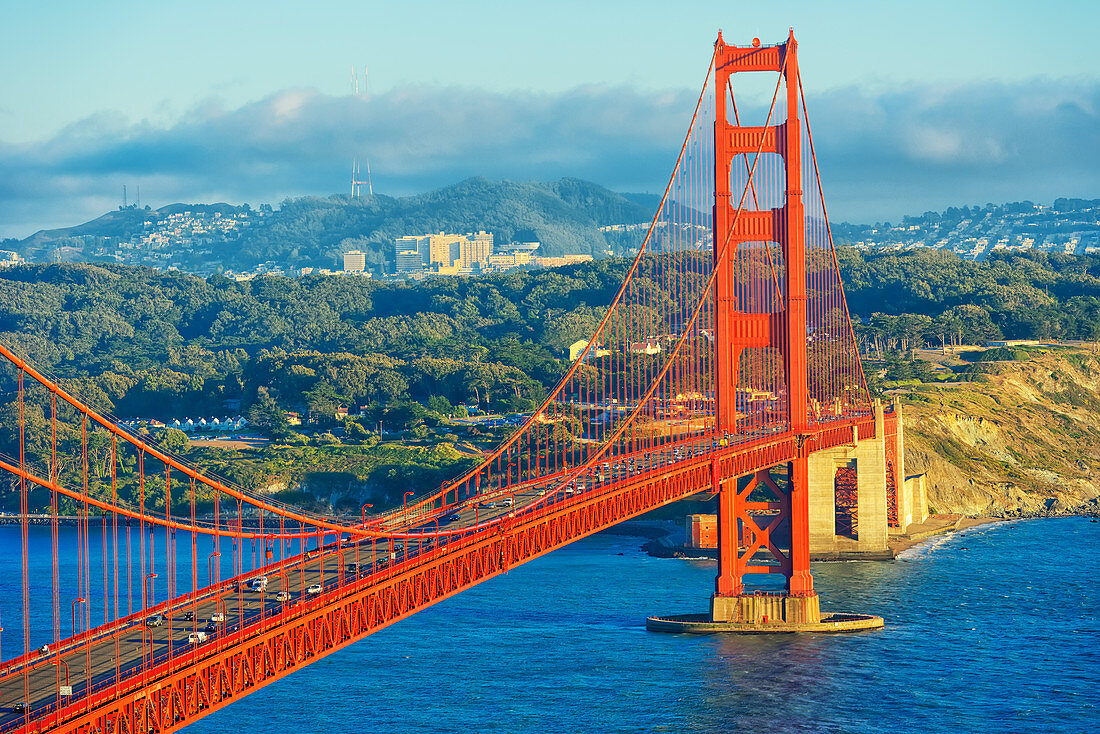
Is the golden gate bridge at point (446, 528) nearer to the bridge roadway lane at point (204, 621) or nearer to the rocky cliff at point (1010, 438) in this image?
the bridge roadway lane at point (204, 621)

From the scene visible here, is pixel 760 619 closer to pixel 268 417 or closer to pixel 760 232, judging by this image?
pixel 760 232

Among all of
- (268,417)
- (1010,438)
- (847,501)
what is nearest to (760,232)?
(847,501)

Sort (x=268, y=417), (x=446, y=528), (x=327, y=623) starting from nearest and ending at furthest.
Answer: (x=327, y=623)
(x=446, y=528)
(x=268, y=417)

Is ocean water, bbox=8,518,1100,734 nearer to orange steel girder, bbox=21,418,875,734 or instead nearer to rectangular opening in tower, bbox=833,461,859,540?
orange steel girder, bbox=21,418,875,734

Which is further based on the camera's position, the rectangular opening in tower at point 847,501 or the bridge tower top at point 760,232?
the rectangular opening in tower at point 847,501

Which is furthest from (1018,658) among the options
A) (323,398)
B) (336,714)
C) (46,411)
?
(46,411)

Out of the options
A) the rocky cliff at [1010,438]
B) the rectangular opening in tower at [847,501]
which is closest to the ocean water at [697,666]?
the rectangular opening in tower at [847,501]
